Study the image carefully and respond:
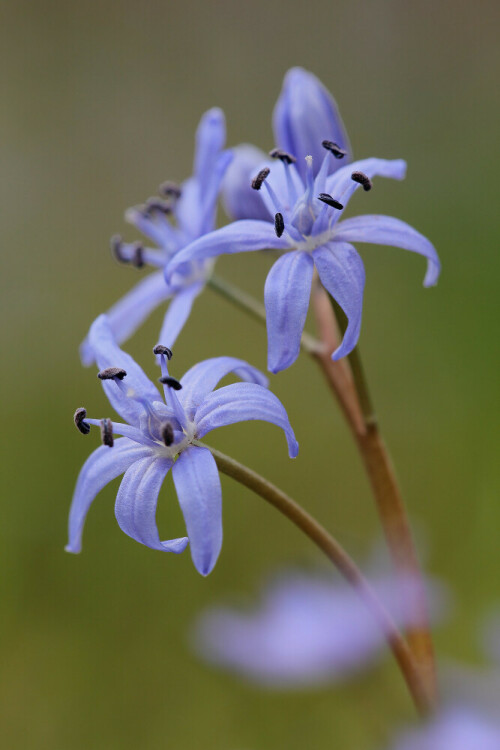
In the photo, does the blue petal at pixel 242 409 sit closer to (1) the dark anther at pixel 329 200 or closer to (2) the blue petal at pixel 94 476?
(2) the blue petal at pixel 94 476

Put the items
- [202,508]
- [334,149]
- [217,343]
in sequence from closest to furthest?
[202,508] → [334,149] → [217,343]

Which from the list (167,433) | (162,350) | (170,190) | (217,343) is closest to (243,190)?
(170,190)

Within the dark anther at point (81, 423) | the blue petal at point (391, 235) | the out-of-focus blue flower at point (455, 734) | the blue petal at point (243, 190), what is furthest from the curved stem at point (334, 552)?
the blue petal at point (243, 190)

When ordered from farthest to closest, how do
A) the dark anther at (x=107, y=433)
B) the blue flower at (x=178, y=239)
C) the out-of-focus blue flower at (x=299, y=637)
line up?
the out-of-focus blue flower at (x=299, y=637) → the blue flower at (x=178, y=239) → the dark anther at (x=107, y=433)

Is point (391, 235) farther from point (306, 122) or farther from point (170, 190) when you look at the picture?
point (170, 190)

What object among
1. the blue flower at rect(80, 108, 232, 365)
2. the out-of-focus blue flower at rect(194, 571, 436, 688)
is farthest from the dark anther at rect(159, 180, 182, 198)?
the out-of-focus blue flower at rect(194, 571, 436, 688)

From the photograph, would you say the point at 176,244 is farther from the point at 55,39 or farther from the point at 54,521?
the point at 55,39
